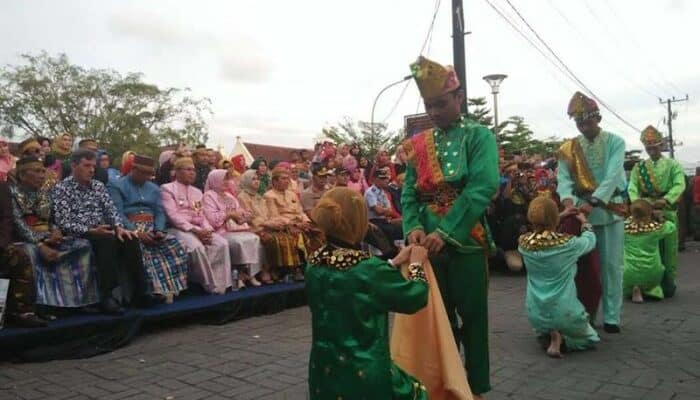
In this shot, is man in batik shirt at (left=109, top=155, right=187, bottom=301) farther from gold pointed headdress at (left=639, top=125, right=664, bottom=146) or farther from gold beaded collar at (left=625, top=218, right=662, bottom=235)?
gold pointed headdress at (left=639, top=125, right=664, bottom=146)

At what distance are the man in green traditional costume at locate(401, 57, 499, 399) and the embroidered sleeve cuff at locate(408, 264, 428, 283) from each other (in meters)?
0.48

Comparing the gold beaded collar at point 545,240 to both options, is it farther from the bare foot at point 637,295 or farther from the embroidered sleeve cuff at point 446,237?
the bare foot at point 637,295

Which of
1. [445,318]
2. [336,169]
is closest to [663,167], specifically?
[336,169]

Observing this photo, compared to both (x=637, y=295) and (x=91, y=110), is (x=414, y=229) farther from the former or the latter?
(x=91, y=110)

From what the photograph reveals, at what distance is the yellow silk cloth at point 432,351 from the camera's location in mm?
3002

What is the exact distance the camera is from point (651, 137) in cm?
775

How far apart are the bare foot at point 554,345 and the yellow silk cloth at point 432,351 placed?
6.58 feet

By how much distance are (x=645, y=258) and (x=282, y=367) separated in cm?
499

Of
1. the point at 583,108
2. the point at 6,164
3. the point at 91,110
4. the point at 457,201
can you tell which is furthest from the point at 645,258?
the point at 91,110

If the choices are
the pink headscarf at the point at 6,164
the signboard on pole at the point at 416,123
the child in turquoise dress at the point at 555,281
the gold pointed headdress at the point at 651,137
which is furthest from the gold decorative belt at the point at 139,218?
the signboard on pole at the point at 416,123

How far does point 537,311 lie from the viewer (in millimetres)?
4980

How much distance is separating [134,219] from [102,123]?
110 feet

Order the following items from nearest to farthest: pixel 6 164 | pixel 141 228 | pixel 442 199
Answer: pixel 442 199 → pixel 141 228 → pixel 6 164

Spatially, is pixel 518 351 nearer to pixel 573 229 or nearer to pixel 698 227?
pixel 573 229
